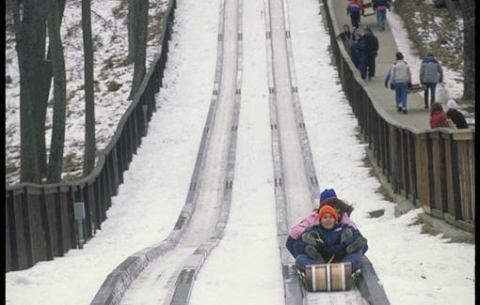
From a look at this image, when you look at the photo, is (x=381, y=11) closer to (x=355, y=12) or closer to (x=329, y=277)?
(x=355, y=12)

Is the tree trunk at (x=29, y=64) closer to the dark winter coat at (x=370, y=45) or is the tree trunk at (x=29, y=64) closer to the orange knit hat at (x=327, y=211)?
the orange knit hat at (x=327, y=211)

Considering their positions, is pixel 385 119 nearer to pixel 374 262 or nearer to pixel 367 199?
pixel 367 199

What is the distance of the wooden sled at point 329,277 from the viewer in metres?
11.7

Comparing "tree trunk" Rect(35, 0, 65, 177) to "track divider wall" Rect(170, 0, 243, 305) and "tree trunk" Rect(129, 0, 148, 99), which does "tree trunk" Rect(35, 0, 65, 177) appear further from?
"tree trunk" Rect(129, 0, 148, 99)

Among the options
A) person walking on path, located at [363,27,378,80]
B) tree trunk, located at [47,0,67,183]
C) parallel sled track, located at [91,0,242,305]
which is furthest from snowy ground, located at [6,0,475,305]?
tree trunk, located at [47,0,67,183]

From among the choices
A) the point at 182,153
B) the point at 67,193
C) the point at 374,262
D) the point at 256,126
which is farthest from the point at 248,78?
the point at 374,262

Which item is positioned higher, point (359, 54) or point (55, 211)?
point (359, 54)

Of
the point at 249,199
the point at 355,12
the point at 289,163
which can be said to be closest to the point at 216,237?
the point at 249,199

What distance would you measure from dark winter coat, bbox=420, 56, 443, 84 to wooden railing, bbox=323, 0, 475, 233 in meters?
2.18

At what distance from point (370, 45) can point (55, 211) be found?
17.0 metres

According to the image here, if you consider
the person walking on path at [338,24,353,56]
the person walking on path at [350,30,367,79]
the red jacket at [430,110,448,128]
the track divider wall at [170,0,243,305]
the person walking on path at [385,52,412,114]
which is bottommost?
the track divider wall at [170,0,243,305]

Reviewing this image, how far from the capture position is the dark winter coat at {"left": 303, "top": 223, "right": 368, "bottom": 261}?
1226 centimetres

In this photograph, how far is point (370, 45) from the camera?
106 ft

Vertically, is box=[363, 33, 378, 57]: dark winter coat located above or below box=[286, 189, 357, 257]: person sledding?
above
